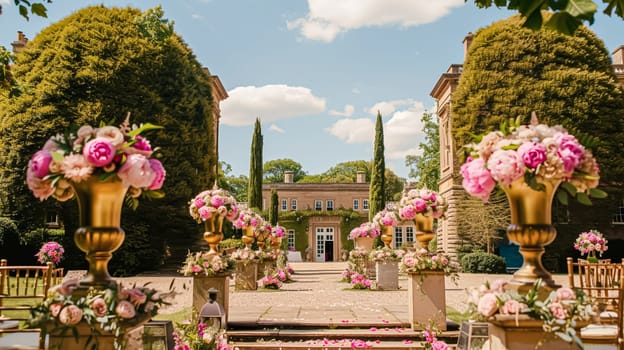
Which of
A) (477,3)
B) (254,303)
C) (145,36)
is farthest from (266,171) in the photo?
(477,3)

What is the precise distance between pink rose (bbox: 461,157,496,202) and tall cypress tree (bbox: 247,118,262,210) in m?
38.4

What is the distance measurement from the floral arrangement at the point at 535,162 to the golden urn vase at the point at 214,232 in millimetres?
5749

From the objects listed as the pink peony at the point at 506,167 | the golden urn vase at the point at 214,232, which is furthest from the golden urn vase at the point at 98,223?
the golden urn vase at the point at 214,232

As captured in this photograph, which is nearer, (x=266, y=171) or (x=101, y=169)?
(x=101, y=169)

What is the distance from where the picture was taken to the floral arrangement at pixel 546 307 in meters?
2.76

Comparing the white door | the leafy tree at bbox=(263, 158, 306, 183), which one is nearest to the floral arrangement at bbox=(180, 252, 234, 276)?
the white door

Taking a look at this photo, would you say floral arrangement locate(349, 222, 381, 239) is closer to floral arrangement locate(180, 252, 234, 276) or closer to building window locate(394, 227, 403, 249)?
floral arrangement locate(180, 252, 234, 276)

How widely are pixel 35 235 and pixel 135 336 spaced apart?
67.7 ft

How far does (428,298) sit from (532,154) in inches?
198

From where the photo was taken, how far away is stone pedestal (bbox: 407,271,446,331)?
750cm

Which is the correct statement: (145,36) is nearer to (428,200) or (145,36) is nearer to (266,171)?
(428,200)

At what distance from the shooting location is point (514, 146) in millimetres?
3086

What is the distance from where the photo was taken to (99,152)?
3055 millimetres

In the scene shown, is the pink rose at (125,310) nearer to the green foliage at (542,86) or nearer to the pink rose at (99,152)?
the pink rose at (99,152)
